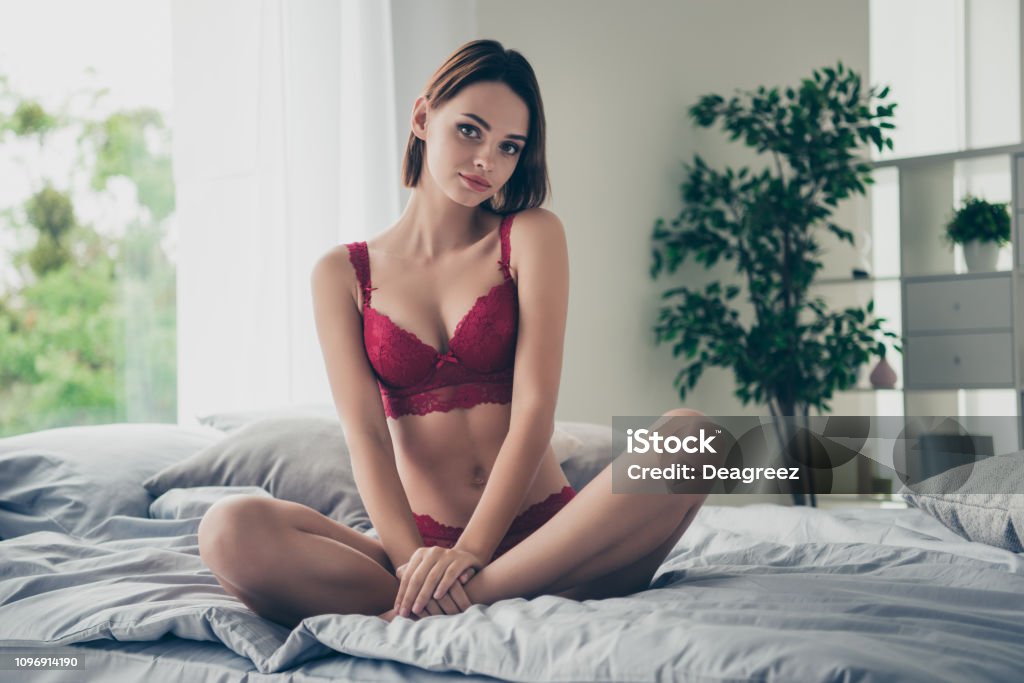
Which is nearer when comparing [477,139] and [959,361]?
[477,139]

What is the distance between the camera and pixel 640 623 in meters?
1.05

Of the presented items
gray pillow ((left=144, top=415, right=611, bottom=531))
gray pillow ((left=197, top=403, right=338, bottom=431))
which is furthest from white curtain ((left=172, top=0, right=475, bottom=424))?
gray pillow ((left=144, top=415, right=611, bottom=531))

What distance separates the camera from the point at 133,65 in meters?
3.29

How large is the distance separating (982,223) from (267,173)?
104 inches

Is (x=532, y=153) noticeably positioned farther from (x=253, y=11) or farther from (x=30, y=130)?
(x=30, y=130)

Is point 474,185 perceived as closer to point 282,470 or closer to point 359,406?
point 359,406

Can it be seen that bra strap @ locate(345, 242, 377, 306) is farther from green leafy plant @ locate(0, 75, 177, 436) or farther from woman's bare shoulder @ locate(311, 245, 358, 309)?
green leafy plant @ locate(0, 75, 177, 436)

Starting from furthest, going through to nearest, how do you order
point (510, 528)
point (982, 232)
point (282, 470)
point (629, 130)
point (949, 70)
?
point (949, 70) < point (629, 130) < point (982, 232) < point (282, 470) < point (510, 528)

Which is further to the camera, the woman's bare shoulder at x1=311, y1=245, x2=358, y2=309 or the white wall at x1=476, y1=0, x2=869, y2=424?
the white wall at x1=476, y1=0, x2=869, y2=424

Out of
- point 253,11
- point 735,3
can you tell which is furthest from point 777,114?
point 253,11

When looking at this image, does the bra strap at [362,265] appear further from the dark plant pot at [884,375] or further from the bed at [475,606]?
the dark plant pot at [884,375]

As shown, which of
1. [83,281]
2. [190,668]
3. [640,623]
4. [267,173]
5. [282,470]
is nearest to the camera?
[640,623]

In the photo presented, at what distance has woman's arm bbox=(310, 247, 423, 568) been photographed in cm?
143

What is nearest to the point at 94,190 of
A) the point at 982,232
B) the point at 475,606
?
the point at 475,606
